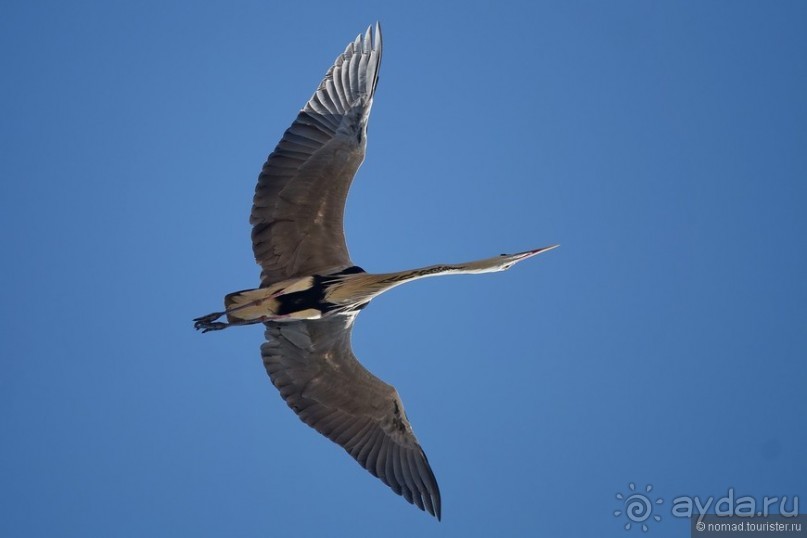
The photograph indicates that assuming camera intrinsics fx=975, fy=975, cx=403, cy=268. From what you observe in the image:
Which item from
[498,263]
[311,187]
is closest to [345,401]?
[311,187]

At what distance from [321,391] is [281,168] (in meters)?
2.76

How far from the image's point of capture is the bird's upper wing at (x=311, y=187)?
1134 cm

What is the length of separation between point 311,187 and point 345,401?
2665mm

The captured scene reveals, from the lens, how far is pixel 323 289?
→ 1090 cm

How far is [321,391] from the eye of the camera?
469 inches

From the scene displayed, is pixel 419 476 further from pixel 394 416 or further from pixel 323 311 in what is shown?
pixel 323 311

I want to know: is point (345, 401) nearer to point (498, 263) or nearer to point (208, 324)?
point (208, 324)

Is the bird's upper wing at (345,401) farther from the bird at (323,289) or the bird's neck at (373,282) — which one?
the bird's neck at (373,282)

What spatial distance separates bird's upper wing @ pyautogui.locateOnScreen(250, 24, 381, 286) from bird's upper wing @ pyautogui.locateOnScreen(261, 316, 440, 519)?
75 cm

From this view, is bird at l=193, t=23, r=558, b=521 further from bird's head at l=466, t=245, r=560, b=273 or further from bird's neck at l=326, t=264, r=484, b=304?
Result: bird's head at l=466, t=245, r=560, b=273

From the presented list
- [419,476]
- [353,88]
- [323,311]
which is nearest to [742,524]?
[419,476]

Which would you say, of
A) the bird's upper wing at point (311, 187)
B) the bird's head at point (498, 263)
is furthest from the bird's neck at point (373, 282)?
the bird's upper wing at point (311, 187)

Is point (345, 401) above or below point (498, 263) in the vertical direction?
below

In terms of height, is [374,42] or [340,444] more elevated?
[374,42]
